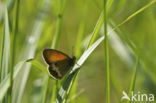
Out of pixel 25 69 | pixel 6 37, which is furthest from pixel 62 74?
pixel 6 37

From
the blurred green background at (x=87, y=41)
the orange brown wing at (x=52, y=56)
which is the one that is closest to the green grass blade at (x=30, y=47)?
the blurred green background at (x=87, y=41)

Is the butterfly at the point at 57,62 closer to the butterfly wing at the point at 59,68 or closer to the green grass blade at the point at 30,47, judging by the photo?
the butterfly wing at the point at 59,68

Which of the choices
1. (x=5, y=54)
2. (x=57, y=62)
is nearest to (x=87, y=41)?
(x=57, y=62)

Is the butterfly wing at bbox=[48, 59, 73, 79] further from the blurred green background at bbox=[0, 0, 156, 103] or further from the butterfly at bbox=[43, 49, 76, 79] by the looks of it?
the blurred green background at bbox=[0, 0, 156, 103]

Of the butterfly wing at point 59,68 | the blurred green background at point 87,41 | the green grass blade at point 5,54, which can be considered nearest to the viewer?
the green grass blade at point 5,54

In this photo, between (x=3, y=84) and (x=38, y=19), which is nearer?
(x=3, y=84)

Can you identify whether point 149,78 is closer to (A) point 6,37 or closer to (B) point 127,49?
(B) point 127,49
